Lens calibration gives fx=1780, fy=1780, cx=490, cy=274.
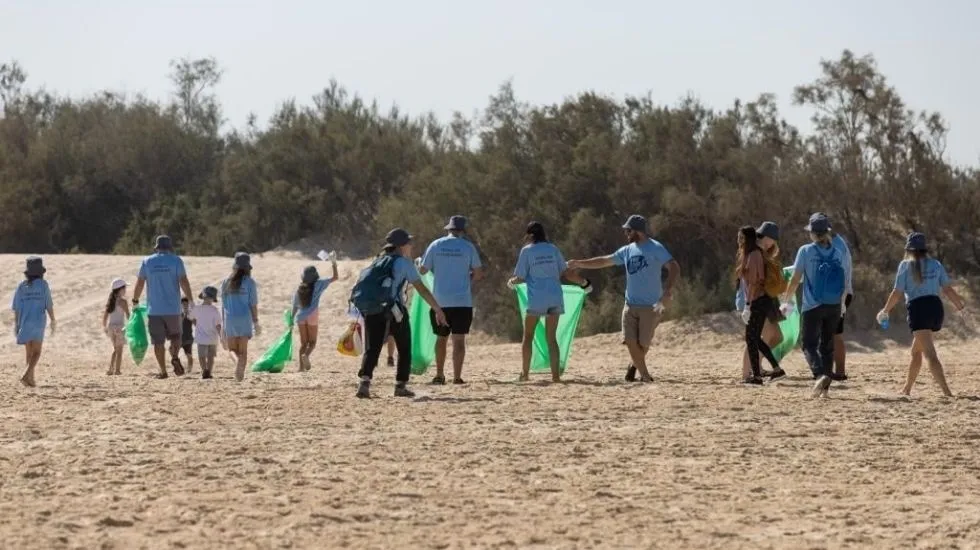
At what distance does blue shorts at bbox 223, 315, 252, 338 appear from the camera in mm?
18547

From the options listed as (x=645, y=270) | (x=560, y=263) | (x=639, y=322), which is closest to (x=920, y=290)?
(x=645, y=270)

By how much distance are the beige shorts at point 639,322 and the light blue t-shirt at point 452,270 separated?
152cm

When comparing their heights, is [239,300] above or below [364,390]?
above

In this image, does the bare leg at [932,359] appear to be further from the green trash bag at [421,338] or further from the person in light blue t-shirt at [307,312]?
the person in light blue t-shirt at [307,312]

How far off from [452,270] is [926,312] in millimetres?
4438

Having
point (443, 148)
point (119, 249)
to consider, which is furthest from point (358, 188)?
point (119, 249)

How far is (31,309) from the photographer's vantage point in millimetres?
18297

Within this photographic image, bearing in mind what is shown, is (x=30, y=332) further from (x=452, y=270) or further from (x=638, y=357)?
(x=638, y=357)

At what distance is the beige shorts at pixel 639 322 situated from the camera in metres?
16.8

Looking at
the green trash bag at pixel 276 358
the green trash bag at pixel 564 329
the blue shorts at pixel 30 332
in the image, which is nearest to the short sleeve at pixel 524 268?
the green trash bag at pixel 564 329

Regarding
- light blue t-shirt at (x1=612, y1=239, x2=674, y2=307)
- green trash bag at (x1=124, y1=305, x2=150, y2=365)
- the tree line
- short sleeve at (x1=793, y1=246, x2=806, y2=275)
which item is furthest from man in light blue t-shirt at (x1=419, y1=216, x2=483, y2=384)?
the tree line

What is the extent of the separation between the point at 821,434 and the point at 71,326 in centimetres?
2268

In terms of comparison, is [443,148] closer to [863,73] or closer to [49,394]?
[863,73]

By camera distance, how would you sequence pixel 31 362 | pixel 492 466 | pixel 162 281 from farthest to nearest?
pixel 162 281
pixel 31 362
pixel 492 466
